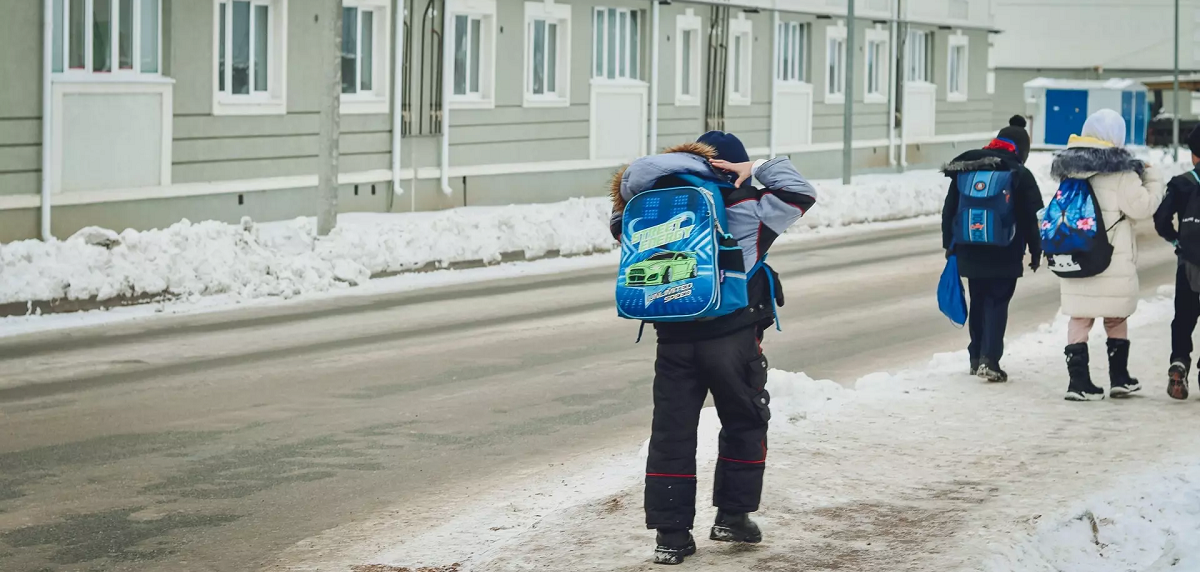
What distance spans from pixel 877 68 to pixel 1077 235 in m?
31.0

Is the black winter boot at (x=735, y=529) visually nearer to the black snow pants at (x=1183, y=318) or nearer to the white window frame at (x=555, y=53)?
the black snow pants at (x=1183, y=318)

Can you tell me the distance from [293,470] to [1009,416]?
4064 mm

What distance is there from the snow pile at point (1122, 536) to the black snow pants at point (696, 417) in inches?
39.3

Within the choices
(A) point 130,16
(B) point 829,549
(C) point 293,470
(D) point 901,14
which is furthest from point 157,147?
(D) point 901,14

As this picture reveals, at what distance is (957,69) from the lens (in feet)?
150


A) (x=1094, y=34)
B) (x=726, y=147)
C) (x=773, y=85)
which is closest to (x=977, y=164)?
(x=726, y=147)

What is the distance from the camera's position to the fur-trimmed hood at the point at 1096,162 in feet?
32.9

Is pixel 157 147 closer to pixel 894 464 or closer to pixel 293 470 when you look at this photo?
pixel 293 470

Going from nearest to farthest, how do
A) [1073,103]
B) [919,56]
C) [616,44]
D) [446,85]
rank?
[446,85] → [616,44] → [919,56] → [1073,103]

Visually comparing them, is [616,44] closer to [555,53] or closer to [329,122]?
[555,53]

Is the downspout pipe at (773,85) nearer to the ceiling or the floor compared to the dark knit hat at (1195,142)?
nearer to the ceiling

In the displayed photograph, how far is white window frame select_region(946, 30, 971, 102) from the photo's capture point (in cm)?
4444

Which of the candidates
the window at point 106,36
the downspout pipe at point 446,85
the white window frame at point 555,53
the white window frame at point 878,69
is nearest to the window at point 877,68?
the white window frame at point 878,69

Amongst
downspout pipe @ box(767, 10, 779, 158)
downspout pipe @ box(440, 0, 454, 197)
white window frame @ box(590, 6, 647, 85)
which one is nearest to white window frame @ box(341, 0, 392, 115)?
downspout pipe @ box(440, 0, 454, 197)
